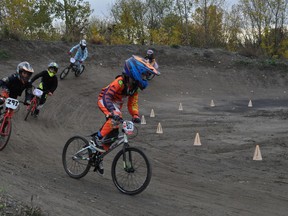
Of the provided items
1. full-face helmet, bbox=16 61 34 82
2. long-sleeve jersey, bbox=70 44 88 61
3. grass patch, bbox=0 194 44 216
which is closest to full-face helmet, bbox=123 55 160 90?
grass patch, bbox=0 194 44 216

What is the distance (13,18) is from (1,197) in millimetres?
54863

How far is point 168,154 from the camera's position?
→ 1093 cm

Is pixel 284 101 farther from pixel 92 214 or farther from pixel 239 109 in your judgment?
pixel 92 214

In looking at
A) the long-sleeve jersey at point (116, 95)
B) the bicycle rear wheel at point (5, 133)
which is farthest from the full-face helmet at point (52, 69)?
the long-sleeve jersey at point (116, 95)

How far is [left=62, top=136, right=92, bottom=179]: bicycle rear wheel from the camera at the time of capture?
763cm

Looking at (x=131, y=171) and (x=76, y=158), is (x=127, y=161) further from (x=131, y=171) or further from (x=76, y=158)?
(x=76, y=158)

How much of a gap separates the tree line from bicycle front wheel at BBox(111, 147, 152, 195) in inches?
1748

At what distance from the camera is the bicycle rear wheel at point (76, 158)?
763 cm

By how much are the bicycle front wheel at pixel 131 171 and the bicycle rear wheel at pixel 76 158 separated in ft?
2.35

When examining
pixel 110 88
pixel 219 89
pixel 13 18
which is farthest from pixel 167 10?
pixel 110 88

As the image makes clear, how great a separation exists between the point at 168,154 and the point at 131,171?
163 inches

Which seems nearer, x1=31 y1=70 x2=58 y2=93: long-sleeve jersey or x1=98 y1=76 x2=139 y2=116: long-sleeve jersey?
x1=98 y1=76 x2=139 y2=116: long-sleeve jersey

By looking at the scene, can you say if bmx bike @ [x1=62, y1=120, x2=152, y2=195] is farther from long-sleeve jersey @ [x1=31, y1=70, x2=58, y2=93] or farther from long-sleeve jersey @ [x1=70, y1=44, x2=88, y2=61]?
long-sleeve jersey @ [x1=70, y1=44, x2=88, y2=61]

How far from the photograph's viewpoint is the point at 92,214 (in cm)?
547
